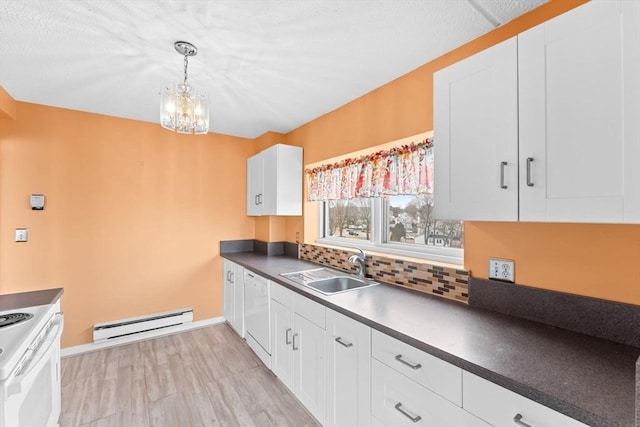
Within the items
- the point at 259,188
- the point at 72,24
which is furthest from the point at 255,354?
the point at 72,24

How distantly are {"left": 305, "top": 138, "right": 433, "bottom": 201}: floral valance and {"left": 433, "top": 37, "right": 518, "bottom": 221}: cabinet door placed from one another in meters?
→ 0.42

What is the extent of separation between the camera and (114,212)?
2.91 meters

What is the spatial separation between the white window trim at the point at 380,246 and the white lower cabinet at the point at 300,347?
81 centimetres

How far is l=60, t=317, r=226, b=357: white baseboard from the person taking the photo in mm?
2715

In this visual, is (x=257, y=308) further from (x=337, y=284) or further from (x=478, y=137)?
(x=478, y=137)

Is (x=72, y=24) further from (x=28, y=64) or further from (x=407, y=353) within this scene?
(x=407, y=353)

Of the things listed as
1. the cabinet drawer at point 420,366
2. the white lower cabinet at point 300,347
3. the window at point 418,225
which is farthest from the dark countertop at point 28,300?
the window at point 418,225

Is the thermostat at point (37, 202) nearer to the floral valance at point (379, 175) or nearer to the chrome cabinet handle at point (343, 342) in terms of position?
the floral valance at point (379, 175)

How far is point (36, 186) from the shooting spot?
2559 mm

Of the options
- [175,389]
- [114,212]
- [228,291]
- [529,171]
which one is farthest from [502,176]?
[114,212]

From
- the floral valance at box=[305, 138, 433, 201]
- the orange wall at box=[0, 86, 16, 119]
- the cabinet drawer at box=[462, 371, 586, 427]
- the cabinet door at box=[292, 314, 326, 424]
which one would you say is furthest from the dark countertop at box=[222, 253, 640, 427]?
the orange wall at box=[0, 86, 16, 119]

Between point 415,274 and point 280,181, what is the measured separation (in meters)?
1.69

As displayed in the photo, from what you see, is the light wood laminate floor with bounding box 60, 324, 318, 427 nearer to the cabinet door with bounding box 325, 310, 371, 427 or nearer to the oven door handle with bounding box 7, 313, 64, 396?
the cabinet door with bounding box 325, 310, 371, 427

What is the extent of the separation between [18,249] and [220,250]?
1.75 meters
